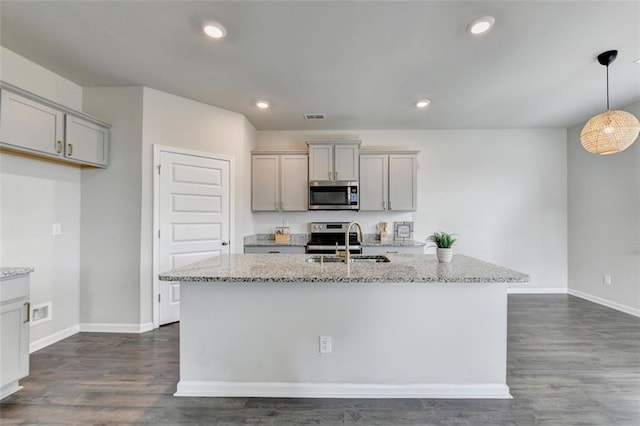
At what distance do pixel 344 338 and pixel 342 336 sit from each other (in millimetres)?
20

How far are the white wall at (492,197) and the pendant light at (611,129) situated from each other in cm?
202

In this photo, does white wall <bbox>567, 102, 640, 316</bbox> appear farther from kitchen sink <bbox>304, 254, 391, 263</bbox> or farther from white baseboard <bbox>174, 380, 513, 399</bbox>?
kitchen sink <bbox>304, 254, 391, 263</bbox>

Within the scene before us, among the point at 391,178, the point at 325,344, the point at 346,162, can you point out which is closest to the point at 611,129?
the point at 391,178

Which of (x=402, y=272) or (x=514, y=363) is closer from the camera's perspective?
(x=402, y=272)

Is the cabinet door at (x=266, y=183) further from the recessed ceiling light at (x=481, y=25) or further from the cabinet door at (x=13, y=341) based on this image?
the recessed ceiling light at (x=481, y=25)

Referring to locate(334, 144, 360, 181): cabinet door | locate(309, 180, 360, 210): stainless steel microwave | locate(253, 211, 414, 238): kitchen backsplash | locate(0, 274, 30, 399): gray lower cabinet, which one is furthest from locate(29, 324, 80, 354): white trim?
locate(334, 144, 360, 181): cabinet door

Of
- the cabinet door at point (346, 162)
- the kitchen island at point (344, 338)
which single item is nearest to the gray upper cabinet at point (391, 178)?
the cabinet door at point (346, 162)

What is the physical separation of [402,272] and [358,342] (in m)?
0.58

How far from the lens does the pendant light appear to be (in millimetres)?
2385

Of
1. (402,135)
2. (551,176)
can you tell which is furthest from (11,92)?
(551,176)

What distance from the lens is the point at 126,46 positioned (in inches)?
91.7

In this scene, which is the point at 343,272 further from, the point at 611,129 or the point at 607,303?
the point at 607,303

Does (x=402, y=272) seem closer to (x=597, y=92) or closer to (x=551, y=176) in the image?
(x=597, y=92)

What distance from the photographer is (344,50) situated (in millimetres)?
2326
